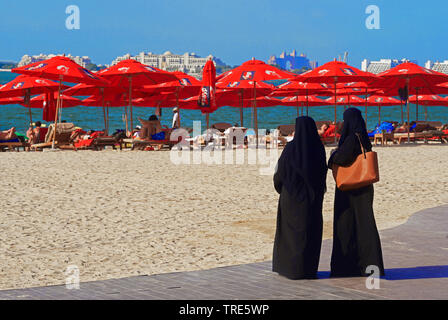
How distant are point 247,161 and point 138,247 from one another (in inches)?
443

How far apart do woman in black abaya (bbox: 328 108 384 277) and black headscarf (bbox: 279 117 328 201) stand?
15 centimetres

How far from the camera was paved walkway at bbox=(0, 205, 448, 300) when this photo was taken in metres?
5.26

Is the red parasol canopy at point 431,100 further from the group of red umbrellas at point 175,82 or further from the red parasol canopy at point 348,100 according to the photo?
the group of red umbrellas at point 175,82

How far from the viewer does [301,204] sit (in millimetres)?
5824

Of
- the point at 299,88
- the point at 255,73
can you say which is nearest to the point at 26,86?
the point at 255,73

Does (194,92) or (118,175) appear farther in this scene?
(194,92)

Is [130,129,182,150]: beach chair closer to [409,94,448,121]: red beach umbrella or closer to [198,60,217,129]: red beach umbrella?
[198,60,217,129]: red beach umbrella

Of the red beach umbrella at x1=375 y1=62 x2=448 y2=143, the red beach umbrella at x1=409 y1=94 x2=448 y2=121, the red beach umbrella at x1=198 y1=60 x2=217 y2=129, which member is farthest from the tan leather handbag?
the red beach umbrella at x1=409 y1=94 x2=448 y2=121

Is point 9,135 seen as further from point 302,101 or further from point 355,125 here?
point 355,125

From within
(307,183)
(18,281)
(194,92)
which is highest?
(194,92)

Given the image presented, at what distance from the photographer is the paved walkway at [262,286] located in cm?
526
